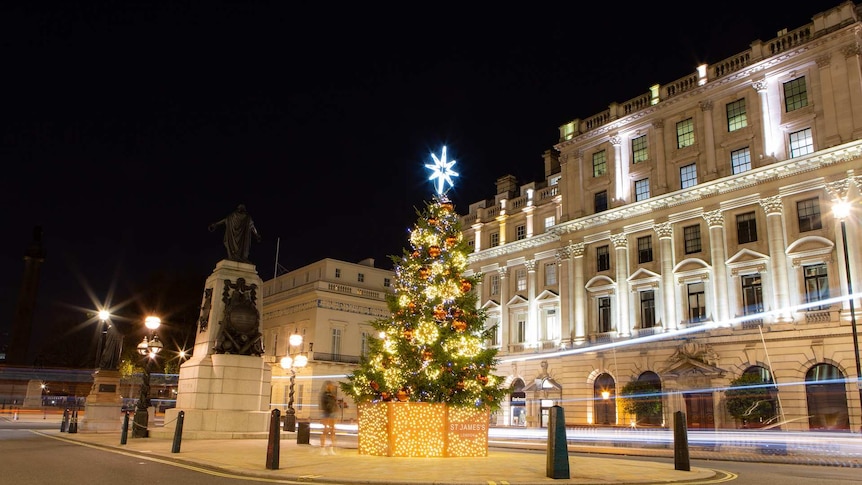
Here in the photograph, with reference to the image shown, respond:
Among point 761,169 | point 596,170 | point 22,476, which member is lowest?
point 22,476

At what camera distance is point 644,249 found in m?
42.7

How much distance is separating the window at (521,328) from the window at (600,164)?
42.2 ft

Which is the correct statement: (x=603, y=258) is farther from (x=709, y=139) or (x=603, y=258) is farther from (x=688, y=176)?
(x=709, y=139)

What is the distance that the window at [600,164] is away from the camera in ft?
153

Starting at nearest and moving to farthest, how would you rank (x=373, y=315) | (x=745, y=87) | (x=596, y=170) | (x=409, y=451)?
(x=409, y=451)
(x=745, y=87)
(x=596, y=170)
(x=373, y=315)

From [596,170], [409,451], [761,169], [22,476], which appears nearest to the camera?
[22,476]

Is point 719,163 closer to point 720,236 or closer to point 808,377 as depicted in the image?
point 720,236

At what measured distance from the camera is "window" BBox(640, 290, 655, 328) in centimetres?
4127

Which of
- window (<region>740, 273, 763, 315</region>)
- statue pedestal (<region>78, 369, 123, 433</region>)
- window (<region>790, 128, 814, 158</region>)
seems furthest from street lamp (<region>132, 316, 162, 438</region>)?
window (<region>790, 128, 814, 158</region>)

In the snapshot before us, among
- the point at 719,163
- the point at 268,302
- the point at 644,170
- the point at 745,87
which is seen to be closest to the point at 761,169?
the point at 719,163

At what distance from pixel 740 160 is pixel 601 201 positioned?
33.5ft

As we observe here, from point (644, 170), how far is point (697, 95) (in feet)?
19.1

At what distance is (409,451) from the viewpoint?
15398 millimetres

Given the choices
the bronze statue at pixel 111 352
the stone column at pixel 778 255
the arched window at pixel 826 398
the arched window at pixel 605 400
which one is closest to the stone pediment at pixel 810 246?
the stone column at pixel 778 255
